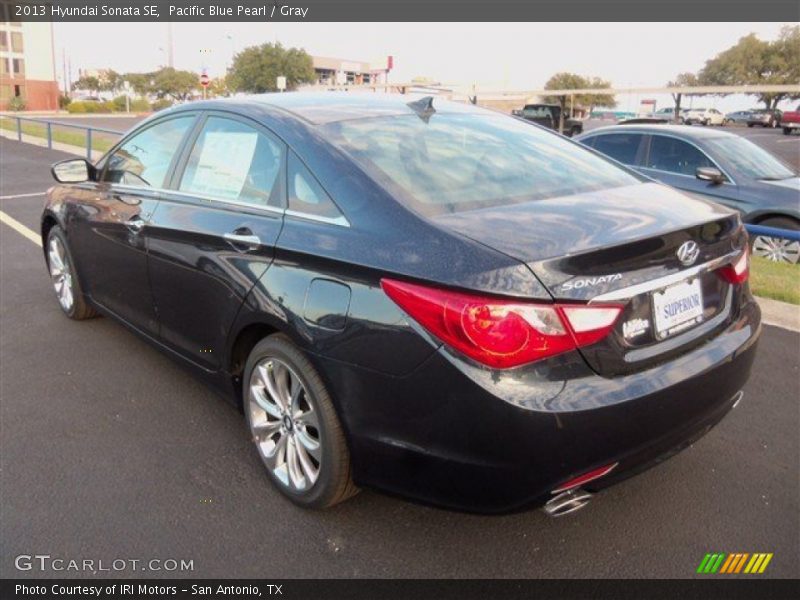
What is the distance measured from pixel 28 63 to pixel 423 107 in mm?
89181

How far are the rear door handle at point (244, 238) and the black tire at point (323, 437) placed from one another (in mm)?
402

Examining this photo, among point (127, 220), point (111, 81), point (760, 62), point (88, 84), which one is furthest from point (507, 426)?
point (88, 84)

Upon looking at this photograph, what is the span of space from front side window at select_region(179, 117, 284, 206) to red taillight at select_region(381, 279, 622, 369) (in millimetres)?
1101

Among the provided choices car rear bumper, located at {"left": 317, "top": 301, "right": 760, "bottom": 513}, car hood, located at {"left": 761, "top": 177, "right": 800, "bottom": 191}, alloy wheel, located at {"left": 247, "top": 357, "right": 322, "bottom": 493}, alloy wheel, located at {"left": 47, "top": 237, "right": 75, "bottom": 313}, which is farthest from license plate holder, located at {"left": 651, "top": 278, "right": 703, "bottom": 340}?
car hood, located at {"left": 761, "top": 177, "right": 800, "bottom": 191}

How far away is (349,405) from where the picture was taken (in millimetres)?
2430

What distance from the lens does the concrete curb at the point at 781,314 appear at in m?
5.09

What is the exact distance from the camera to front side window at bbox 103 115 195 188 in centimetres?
375

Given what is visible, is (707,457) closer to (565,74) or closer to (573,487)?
(573,487)

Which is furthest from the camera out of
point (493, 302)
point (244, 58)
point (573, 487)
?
point (244, 58)

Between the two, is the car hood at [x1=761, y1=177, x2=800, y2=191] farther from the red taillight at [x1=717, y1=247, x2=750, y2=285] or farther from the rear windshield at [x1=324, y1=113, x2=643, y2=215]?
the red taillight at [x1=717, y1=247, x2=750, y2=285]

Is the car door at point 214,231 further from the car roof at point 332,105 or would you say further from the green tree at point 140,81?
the green tree at point 140,81

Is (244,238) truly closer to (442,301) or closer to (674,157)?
(442,301)
